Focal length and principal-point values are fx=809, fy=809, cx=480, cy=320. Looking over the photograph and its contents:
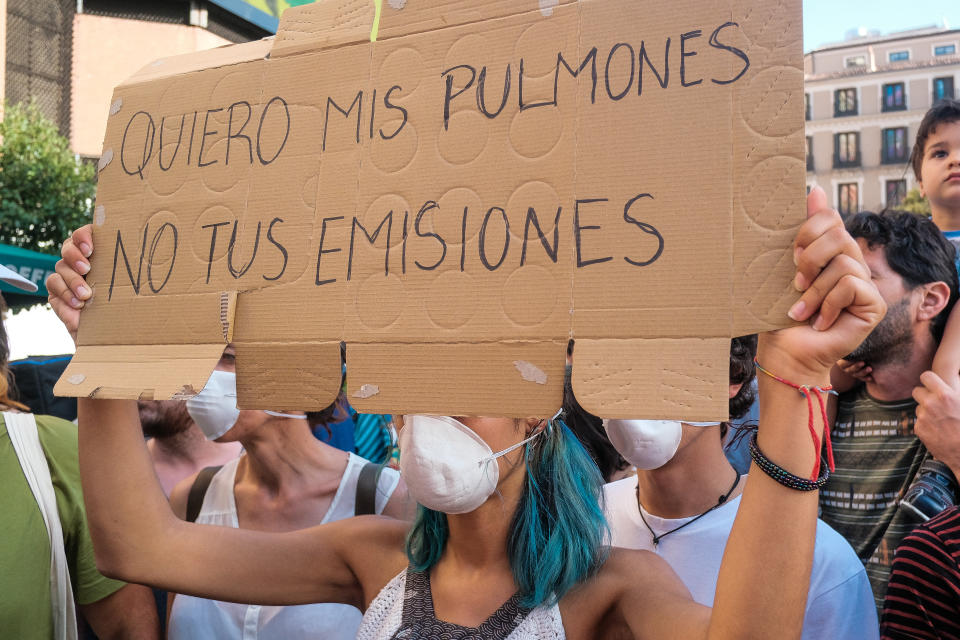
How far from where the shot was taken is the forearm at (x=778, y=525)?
Result: 1.16 m

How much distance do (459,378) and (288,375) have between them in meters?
0.33

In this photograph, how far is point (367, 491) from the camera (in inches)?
104

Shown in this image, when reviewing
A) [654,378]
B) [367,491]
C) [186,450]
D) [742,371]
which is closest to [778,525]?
[654,378]

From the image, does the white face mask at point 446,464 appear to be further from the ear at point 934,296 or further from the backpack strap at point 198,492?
the ear at point 934,296

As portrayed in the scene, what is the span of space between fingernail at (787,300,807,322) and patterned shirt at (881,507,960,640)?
0.75m

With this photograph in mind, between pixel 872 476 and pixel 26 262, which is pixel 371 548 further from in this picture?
pixel 26 262

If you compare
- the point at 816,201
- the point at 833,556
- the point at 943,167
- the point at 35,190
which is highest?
the point at 35,190

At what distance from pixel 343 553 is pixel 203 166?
993 mm

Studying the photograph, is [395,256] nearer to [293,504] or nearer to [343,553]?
[343,553]

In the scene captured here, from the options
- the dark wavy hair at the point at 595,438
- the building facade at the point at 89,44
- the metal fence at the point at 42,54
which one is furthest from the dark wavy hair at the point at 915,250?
the metal fence at the point at 42,54

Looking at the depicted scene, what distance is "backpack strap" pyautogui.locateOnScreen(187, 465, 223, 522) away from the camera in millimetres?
2748

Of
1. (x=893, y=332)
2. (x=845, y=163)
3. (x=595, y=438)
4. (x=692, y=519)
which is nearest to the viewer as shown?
(x=692, y=519)

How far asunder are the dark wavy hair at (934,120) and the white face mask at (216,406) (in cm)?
302

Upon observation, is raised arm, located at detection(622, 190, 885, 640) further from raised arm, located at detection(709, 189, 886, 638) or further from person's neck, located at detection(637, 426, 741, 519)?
person's neck, located at detection(637, 426, 741, 519)
